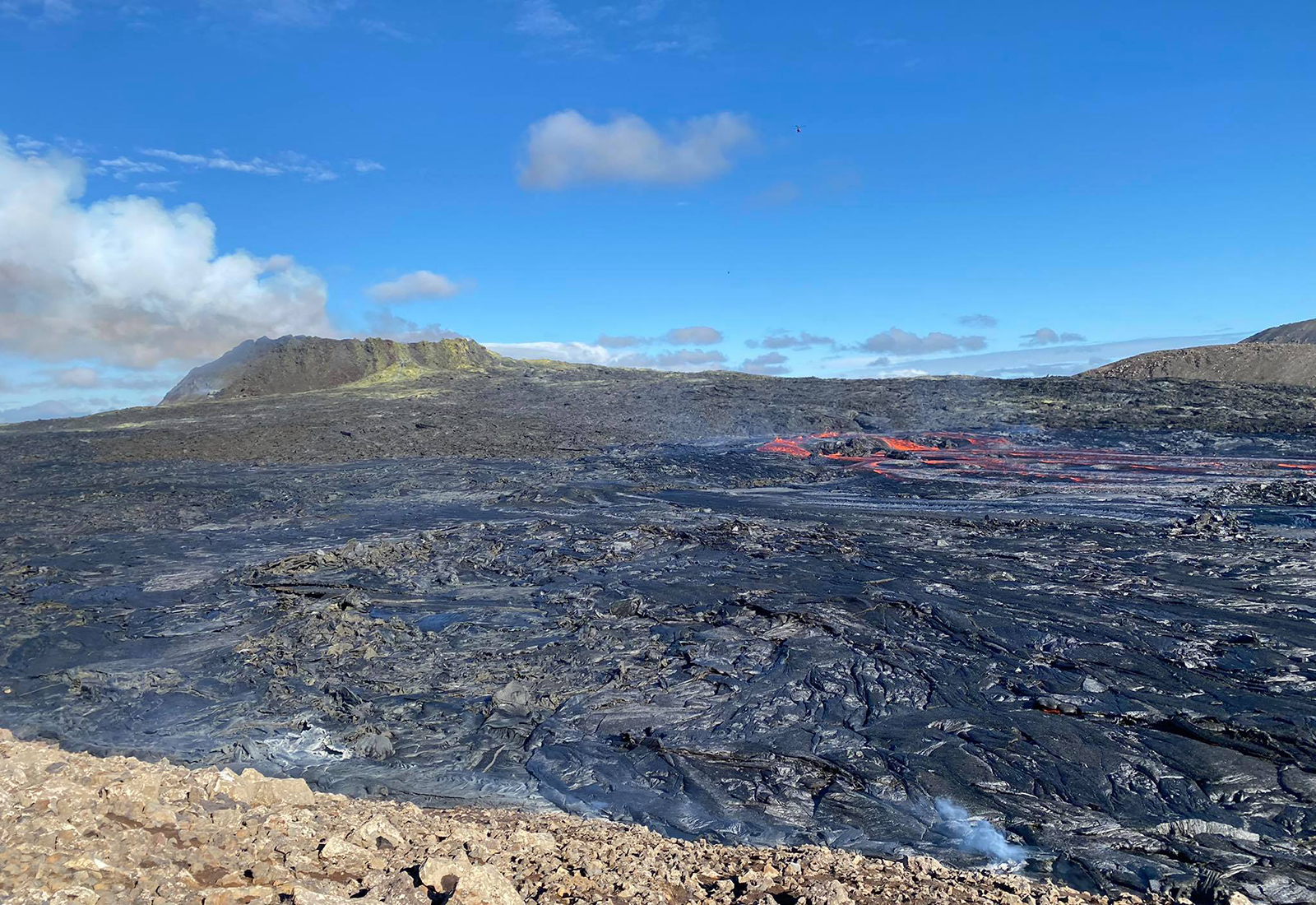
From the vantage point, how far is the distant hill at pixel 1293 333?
5125cm

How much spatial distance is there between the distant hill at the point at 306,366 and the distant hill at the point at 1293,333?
53.7 meters

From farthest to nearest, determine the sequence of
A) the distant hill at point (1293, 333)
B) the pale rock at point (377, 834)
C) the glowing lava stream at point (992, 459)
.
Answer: the distant hill at point (1293, 333), the glowing lava stream at point (992, 459), the pale rock at point (377, 834)

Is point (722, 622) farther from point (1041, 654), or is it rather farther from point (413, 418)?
point (413, 418)

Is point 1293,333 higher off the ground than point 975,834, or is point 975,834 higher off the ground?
point 1293,333

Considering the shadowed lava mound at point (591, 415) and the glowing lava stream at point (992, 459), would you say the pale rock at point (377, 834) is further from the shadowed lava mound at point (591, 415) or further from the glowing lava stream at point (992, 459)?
the shadowed lava mound at point (591, 415)

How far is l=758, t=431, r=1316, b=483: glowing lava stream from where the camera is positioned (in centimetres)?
1648

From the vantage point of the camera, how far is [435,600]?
863 centimetres

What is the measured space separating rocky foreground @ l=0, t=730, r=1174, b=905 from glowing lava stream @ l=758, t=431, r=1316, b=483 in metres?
14.3

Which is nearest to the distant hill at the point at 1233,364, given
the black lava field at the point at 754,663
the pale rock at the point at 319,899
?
the black lava field at the point at 754,663

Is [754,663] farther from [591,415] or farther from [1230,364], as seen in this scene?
[1230,364]

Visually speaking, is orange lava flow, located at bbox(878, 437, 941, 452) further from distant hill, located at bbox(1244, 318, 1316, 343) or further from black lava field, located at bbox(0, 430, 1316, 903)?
distant hill, located at bbox(1244, 318, 1316, 343)

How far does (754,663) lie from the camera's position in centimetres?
673

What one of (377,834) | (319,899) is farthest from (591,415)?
(319,899)

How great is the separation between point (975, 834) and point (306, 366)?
1726 inches
